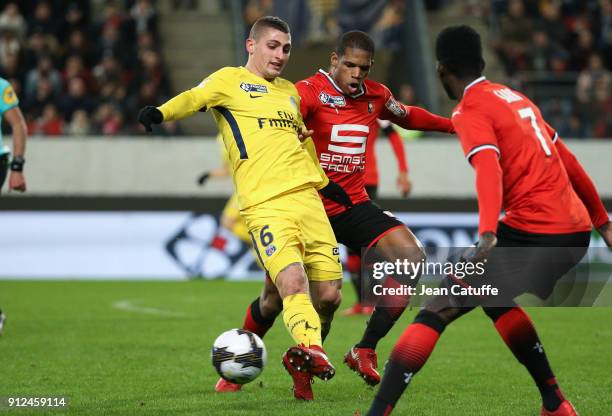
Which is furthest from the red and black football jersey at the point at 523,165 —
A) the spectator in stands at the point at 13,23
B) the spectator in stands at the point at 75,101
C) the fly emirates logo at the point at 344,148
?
the spectator in stands at the point at 13,23

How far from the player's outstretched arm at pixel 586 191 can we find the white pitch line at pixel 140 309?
6234mm

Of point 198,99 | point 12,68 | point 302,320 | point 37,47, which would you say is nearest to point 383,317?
point 302,320

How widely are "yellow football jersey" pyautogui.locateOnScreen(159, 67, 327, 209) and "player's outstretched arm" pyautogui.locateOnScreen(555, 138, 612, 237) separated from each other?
1469 millimetres

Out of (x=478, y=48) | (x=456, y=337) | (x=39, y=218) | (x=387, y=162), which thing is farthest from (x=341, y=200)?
(x=387, y=162)

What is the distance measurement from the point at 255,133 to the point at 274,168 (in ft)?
0.79

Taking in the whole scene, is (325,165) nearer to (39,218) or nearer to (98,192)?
(39,218)

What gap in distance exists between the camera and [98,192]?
17.5m

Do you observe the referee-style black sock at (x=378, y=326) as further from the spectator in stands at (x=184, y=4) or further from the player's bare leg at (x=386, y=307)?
the spectator in stands at (x=184, y=4)

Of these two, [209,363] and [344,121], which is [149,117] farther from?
[209,363]

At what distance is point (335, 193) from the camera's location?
6801mm

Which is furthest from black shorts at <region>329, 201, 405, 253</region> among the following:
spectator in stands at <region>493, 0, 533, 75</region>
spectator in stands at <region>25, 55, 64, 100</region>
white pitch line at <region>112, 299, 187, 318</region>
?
spectator in stands at <region>493, 0, 533, 75</region>

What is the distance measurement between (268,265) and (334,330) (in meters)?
3.96

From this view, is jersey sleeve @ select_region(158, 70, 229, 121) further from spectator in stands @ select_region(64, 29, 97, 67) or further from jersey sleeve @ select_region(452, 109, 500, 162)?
spectator in stands @ select_region(64, 29, 97, 67)

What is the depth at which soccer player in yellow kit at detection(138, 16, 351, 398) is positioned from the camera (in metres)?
6.01
